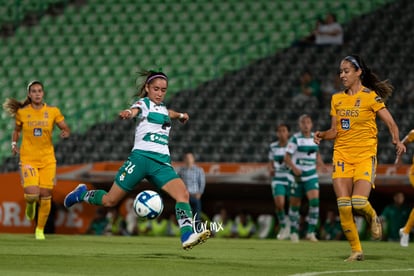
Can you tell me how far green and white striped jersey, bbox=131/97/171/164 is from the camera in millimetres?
10414

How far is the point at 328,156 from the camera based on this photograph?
2147 centimetres

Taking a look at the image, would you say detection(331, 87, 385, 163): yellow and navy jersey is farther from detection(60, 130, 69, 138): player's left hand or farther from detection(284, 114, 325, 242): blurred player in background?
detection(284, 114, 325, 242): blurred player in background

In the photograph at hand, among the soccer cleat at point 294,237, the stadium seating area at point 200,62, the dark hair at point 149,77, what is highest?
the stadium seating area at point 200,62

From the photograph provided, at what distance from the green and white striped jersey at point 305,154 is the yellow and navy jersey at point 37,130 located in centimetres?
479

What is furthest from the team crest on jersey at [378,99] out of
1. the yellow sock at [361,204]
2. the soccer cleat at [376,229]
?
the soccer cleat at [376,229]

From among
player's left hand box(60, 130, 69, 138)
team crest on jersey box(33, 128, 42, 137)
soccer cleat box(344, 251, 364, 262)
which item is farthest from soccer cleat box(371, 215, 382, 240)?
team crest on jersey box(33, 128, 42, 137)

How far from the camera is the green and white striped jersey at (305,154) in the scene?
17.4 m

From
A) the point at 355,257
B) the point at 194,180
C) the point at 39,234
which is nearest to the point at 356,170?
the point at 355,257

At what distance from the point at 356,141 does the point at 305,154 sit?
7.00m

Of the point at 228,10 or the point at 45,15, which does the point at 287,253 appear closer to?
the point at 228,10

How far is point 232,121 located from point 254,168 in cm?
317

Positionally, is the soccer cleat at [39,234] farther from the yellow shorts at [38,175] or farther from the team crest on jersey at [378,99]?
the team crest on jersey at [378,99]

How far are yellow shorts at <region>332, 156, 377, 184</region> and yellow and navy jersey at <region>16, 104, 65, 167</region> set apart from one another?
19.8ft

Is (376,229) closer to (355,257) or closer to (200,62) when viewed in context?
(355,257)
